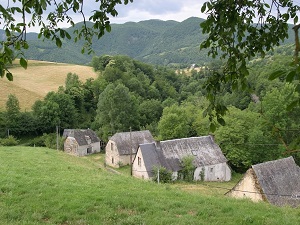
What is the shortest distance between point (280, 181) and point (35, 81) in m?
70.8

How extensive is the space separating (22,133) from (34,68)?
46.3 meters

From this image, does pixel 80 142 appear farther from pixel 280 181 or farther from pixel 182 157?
pixel 280 181

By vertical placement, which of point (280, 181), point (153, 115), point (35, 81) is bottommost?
point (280, 181)

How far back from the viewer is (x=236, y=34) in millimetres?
5020

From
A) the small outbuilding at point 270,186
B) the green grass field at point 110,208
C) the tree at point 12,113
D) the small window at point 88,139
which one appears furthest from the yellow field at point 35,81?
the green grass field at point 110,208

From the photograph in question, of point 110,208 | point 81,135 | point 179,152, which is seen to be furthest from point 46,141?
point 110,208

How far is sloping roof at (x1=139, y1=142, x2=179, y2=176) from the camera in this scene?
31516 millimetres

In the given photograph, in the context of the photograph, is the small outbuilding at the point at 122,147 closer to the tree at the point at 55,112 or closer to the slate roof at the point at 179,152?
the slate roof at the point at 179,152

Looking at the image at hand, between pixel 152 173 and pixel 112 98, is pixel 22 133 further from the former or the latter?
pixel 152 173

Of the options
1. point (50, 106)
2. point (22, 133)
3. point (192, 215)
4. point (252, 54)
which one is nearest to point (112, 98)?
point (50, 106)

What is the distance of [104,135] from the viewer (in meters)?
52.0

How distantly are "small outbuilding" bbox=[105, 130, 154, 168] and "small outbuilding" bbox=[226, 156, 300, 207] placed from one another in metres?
23.5

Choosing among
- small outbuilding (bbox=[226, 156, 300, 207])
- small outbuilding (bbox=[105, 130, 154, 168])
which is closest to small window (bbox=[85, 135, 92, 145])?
small outbuilding (bbox=[105, 130, 154, 168])

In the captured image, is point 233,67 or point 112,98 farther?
point 112,98
